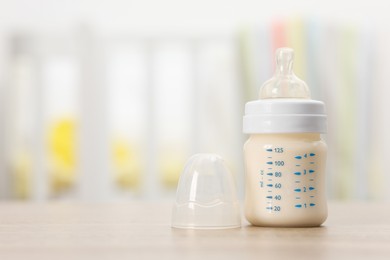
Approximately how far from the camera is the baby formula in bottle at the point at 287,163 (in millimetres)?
565

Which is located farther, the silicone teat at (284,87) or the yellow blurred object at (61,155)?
the yellow blurred object at (61,155)

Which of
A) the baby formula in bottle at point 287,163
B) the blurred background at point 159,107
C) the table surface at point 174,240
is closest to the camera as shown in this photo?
the table surface at point 174,240

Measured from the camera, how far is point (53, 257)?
0.41 m

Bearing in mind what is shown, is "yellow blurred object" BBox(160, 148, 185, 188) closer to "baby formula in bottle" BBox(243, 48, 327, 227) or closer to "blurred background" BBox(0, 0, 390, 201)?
"blurred background" BBox(0, 0, 390, 201)

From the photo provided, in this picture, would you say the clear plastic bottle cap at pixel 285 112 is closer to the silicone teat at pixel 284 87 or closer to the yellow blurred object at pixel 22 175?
the silicone teat at pixel 284 87

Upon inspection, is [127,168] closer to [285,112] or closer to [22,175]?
[22,175]

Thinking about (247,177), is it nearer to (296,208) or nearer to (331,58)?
(296,208)

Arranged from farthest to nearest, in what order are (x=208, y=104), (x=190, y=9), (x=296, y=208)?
(x=190, y=9) < (x=208, y=104) < (x=296, y=208)

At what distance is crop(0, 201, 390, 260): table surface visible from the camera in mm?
420

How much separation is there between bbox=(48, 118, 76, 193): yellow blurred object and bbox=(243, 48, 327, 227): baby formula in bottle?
51.1 inches

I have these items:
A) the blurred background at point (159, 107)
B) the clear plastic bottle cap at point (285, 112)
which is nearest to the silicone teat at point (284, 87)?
the clear plastic bottle cap at point (285, 112)

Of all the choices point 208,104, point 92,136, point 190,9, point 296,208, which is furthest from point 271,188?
point 190,9

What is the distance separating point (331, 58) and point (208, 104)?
37 cm

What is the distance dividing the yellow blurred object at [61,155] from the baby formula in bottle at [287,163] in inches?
51.1
